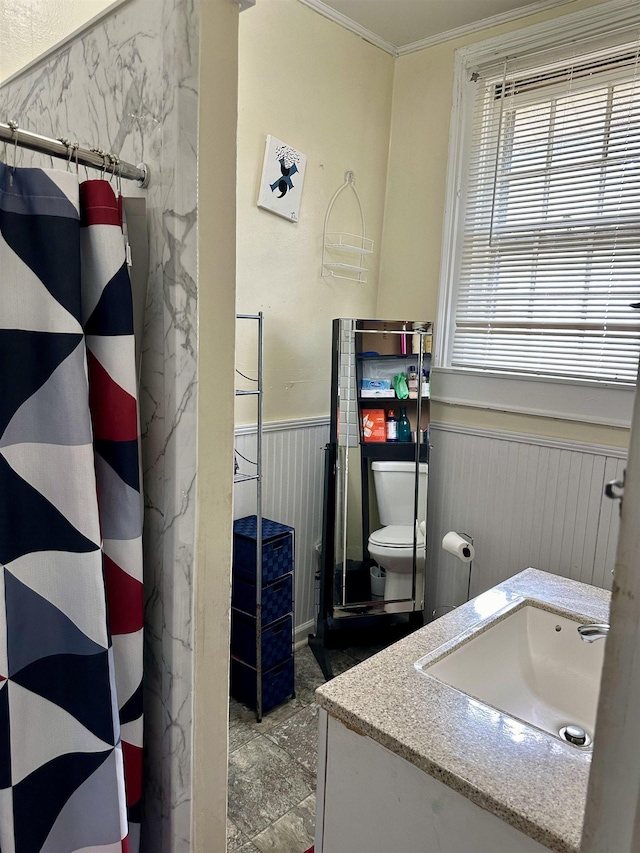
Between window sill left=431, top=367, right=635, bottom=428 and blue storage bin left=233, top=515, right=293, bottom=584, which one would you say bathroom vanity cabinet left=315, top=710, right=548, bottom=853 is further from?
window sill left=431, top=367, right=635, bottom=428

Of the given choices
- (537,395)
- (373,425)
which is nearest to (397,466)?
(373,425)

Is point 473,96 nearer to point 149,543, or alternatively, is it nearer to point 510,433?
point 510,433

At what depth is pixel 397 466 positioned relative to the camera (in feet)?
8.61

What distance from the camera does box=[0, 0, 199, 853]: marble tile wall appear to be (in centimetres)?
90

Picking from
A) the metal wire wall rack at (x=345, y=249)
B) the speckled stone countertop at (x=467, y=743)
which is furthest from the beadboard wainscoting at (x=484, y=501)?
the speckled stone countertop at (x=467, y=743)

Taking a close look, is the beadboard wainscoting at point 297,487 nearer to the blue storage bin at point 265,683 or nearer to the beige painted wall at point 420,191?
the blue storage bin at point 265,683

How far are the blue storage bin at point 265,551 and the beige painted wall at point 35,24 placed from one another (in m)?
1.61

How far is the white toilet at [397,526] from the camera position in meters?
2.61

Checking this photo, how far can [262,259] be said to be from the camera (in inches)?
96.4

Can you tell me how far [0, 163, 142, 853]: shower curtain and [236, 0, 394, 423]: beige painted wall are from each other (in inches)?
59.6

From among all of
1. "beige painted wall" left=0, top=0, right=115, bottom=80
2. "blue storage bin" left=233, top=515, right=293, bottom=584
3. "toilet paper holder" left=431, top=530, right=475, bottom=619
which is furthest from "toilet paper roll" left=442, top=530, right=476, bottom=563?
"beige painted wall" left=0, top=0, right=115, bottom=80

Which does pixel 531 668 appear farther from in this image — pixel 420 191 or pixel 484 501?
pixel 420 191

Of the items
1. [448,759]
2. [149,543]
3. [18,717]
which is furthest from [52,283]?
[448,759]

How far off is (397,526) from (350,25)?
2254 millimetres
